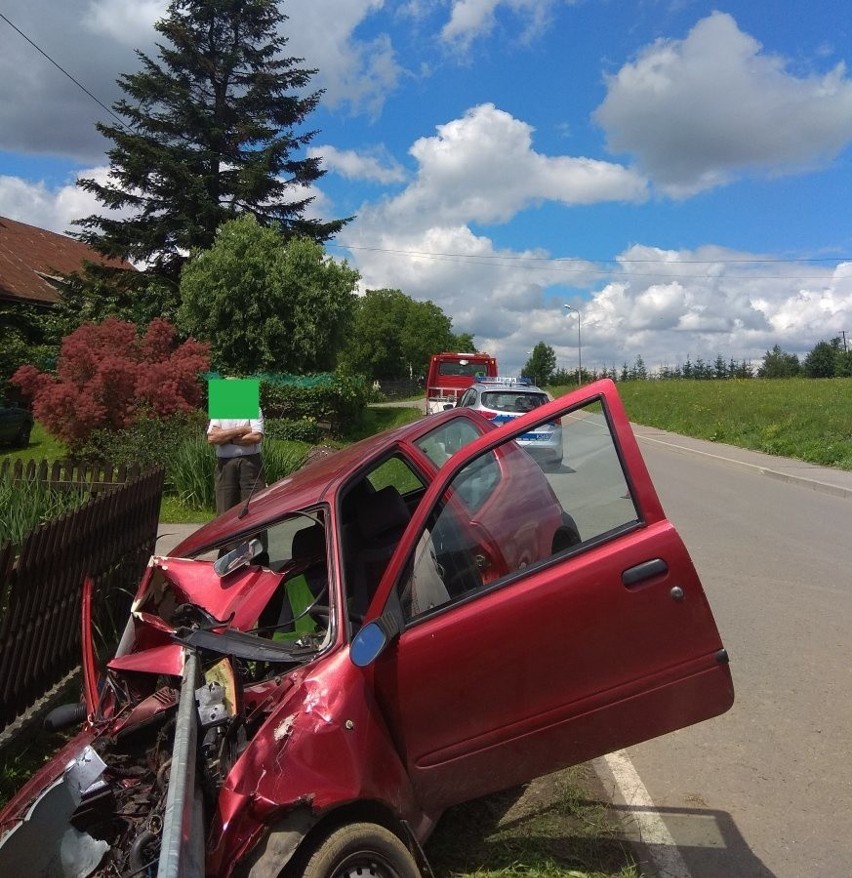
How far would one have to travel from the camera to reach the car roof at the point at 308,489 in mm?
3059

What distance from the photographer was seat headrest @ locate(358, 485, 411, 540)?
3.73 meters

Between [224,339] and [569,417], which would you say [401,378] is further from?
[569,417]

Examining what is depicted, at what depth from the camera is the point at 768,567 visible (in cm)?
786

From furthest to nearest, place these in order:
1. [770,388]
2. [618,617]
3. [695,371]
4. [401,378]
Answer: [401,378], [695,371], [770,388], [618,617]

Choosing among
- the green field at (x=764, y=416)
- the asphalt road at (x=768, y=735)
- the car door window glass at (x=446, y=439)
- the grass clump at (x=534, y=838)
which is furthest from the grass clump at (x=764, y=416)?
the grass clump at (x=534, y=838)

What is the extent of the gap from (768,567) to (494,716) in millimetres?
6093

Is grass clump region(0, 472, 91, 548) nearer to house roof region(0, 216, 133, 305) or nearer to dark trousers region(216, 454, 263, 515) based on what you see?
dark trousers region(216, 454, 263, 515)

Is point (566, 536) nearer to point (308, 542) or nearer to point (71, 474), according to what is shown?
point (308, 542)

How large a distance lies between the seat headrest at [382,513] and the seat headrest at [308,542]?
0.20 metres

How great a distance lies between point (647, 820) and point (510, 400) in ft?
37.0

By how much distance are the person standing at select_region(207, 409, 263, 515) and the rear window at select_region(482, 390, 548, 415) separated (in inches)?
280

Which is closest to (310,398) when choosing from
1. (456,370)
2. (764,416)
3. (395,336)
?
(456,370)

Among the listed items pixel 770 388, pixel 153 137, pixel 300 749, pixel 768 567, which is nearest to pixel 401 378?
pixel 770 388

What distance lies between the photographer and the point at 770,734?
166 inches
